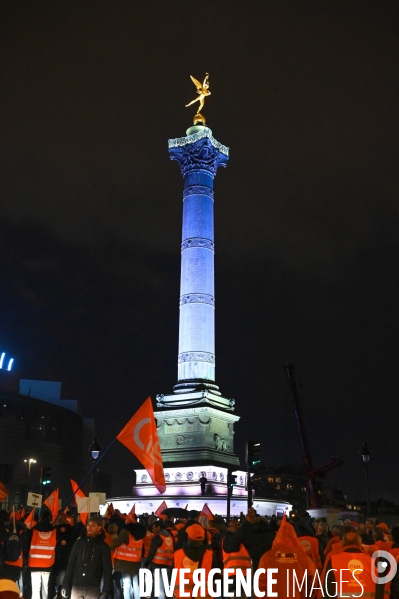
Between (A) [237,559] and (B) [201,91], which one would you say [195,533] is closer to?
(A) [237,559]

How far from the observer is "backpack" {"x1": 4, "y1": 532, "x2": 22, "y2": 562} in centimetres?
1120

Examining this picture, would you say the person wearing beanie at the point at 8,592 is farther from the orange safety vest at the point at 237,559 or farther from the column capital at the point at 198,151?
the column capital at the point at 198,151

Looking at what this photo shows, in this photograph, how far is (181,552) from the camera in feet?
28.4

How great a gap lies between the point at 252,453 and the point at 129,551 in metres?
8.86

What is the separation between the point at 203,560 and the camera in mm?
8805

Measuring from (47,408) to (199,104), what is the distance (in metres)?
41.8

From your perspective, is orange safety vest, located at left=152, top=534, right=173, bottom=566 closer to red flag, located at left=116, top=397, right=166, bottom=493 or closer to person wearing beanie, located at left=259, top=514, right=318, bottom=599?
red flag, located at left=116, top=397, right=166, bottom=493

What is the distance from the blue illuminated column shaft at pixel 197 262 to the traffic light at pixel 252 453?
72.8ft

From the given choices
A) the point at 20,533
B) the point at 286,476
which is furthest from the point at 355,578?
the point at 286,476

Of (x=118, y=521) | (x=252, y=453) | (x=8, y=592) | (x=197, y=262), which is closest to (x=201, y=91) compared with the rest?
(x=197, y=262)

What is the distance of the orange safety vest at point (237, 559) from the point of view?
370 inches

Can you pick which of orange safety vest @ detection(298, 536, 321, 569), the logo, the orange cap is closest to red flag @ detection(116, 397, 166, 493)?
orange safety vest @ detection(298, 536, 321, 569)

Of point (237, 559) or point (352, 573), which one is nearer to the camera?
point (352, 573)

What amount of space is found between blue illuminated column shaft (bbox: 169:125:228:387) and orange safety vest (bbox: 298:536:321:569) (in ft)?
106
